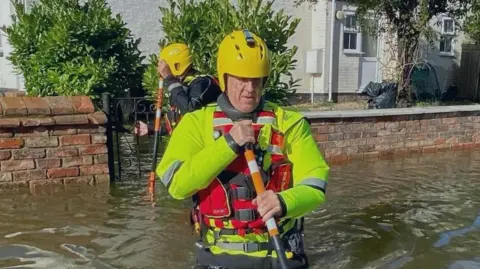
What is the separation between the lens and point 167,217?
18.5 ft

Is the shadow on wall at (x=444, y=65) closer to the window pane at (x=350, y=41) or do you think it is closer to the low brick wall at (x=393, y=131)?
the window pane at (x=350, y=41)

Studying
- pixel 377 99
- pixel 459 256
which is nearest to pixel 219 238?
pixel 459 256

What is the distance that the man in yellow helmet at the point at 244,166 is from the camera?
2.43 metres

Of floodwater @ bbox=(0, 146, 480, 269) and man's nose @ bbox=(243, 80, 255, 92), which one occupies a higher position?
man's nose @ bbox=(243, 80, 255, 92)

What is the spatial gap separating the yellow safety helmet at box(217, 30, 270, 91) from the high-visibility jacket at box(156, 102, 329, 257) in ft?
0.68

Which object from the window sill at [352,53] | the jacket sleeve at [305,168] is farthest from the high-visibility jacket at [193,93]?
the window sill at [352,53]

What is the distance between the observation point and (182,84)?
15.3 feet

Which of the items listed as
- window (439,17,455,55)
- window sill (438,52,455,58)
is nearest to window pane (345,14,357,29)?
window (439,17,455,55)

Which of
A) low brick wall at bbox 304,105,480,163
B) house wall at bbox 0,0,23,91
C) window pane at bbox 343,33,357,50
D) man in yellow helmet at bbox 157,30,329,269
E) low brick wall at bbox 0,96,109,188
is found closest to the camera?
man in yellow helmet at bbox 157,30,329,269

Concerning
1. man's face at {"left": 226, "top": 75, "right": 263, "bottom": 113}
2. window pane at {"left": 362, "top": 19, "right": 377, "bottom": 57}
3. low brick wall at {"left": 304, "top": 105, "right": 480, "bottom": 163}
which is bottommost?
low brick wall at {"left": 304, "top": 105, "right": 480, "bottom": 163}

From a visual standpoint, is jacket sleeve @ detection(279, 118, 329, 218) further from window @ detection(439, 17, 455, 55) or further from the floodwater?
window @ detection(439, 17, 455, 55)

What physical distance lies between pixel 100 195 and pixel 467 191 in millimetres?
4567

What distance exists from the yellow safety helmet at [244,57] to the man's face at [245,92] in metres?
0.03

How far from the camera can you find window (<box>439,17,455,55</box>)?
56.0 ft
